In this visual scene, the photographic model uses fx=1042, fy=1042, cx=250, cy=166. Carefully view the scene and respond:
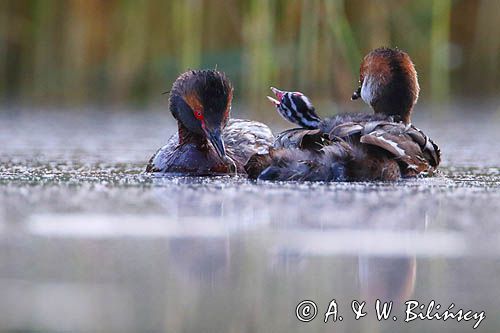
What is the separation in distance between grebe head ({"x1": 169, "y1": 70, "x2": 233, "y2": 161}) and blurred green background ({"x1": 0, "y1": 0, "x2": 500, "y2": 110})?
330 cm

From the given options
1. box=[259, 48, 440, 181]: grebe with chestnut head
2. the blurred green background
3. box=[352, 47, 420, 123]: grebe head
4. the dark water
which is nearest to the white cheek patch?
box=[352, 47, 420, 123]: grebe head

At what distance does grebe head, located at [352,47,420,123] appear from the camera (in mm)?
6625

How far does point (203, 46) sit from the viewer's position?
44.6 feet

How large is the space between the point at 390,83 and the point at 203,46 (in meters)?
7.22

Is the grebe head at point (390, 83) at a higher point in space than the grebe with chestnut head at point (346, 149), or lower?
higher

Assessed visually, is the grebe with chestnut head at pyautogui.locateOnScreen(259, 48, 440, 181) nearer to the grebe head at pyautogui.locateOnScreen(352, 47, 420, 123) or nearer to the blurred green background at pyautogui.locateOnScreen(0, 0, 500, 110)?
the grebe head at pyautogui.locateOnScreen(352, 47, 420, 123)

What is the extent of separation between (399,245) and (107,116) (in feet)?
26.2

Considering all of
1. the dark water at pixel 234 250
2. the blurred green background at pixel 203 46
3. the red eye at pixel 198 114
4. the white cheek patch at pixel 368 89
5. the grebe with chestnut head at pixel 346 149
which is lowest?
the dark water at pixel 234 250

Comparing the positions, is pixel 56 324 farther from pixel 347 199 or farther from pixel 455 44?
pixel 455 44

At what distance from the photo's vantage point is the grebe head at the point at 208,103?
6187mm

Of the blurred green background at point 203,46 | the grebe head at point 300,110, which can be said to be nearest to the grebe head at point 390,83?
the grebe head at point 300,110

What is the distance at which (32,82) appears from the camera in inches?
553

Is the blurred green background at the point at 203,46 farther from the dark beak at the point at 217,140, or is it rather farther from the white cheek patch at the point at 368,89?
the dark beak at the point at 217,140

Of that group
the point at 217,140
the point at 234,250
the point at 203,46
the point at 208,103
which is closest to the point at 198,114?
the point at 208,103
